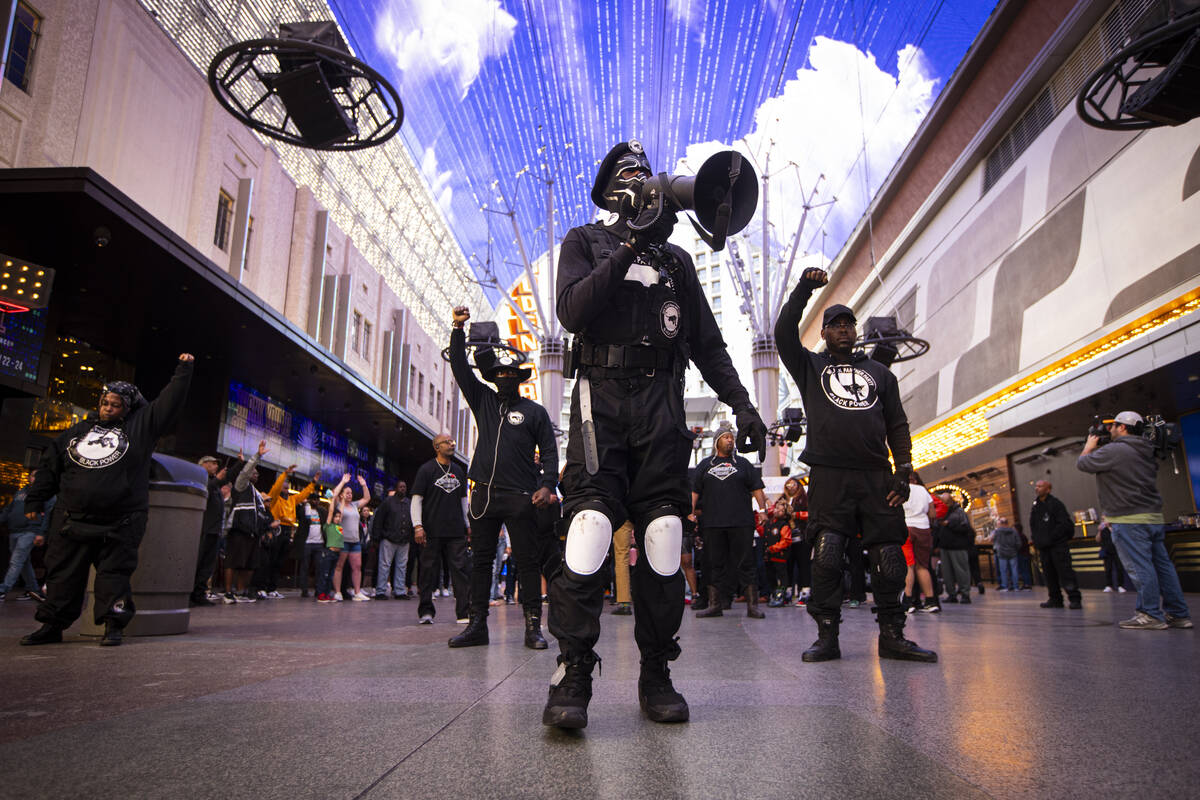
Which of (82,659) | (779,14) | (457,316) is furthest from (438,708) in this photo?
(779,14)

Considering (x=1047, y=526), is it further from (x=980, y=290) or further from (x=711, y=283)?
(x=711, y=283)

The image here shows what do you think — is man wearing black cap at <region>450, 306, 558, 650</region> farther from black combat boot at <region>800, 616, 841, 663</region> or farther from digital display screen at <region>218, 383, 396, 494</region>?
digital display screen at <region>218, 383, 396, 494</region>

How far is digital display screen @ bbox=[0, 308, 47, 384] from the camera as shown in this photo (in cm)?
1159

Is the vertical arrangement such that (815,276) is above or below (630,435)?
above

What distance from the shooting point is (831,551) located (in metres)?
4.45

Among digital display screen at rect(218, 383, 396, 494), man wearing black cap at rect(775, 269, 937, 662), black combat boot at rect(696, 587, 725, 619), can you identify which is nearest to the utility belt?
man wearing black cap at rect(775, 269, 937, 662)

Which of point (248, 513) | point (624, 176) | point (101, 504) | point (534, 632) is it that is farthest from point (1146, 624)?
point (248, 513)

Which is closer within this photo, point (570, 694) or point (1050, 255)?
point (570, 694)

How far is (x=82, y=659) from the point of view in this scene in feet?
13.6

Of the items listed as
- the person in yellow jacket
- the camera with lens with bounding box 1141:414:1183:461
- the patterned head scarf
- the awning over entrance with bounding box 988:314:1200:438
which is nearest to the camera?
the patterned head scarf

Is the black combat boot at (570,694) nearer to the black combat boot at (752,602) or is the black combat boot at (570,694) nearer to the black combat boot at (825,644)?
the black combat boot at (825,644)

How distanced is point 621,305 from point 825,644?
2.51m

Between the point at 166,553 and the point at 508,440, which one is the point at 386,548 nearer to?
the point at 166,553

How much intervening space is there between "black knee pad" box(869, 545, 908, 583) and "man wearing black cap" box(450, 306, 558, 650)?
211 centimetres
